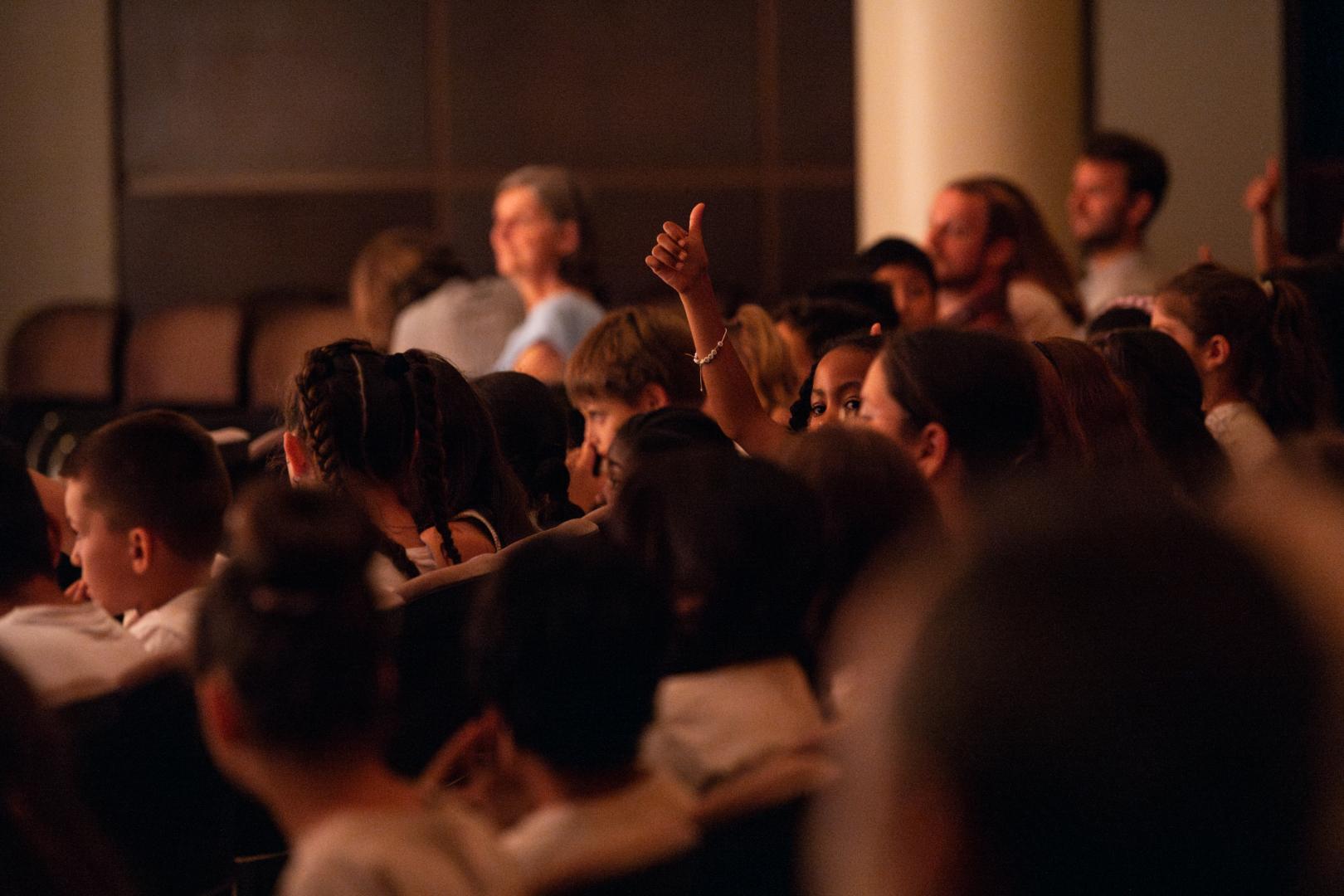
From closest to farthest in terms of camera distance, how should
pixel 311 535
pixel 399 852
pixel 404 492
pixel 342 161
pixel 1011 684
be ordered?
pixel 1011 684 → pixel 399 852 → pixel 311 535 → pixel 404 492 → pixel 342 161

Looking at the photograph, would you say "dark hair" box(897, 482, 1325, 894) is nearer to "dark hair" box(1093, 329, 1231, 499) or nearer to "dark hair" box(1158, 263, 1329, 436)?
"dark hair" box(1093, 329, 1231, 499)

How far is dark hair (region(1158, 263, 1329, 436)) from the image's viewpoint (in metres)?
2.86

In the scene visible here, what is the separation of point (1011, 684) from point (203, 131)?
7.36 m

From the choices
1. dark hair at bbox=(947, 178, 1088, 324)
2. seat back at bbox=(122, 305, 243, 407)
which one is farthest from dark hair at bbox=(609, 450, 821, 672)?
seat back at bbox=(122, 305, 243, 407)

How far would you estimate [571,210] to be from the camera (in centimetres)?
431

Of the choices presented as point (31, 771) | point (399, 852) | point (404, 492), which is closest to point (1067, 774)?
point (399, 852)

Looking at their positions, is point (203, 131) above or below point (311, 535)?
above

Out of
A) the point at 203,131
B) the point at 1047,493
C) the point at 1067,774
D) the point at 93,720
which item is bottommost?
the point at 93,720

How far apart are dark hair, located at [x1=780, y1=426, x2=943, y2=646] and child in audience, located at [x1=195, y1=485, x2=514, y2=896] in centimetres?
51

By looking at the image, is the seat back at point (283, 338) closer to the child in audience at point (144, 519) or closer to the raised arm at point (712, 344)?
the raised arm at point (712, 344)

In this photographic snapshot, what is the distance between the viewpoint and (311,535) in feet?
4.06

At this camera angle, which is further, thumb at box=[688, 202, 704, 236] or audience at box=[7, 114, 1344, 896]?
thumb at box=[688, 202, 704, 236]

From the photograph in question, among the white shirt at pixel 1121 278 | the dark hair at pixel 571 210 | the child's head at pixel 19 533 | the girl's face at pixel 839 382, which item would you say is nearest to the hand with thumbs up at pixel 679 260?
the girl's face at pixel 839 382

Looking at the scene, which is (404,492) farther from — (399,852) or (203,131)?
(203,131)
